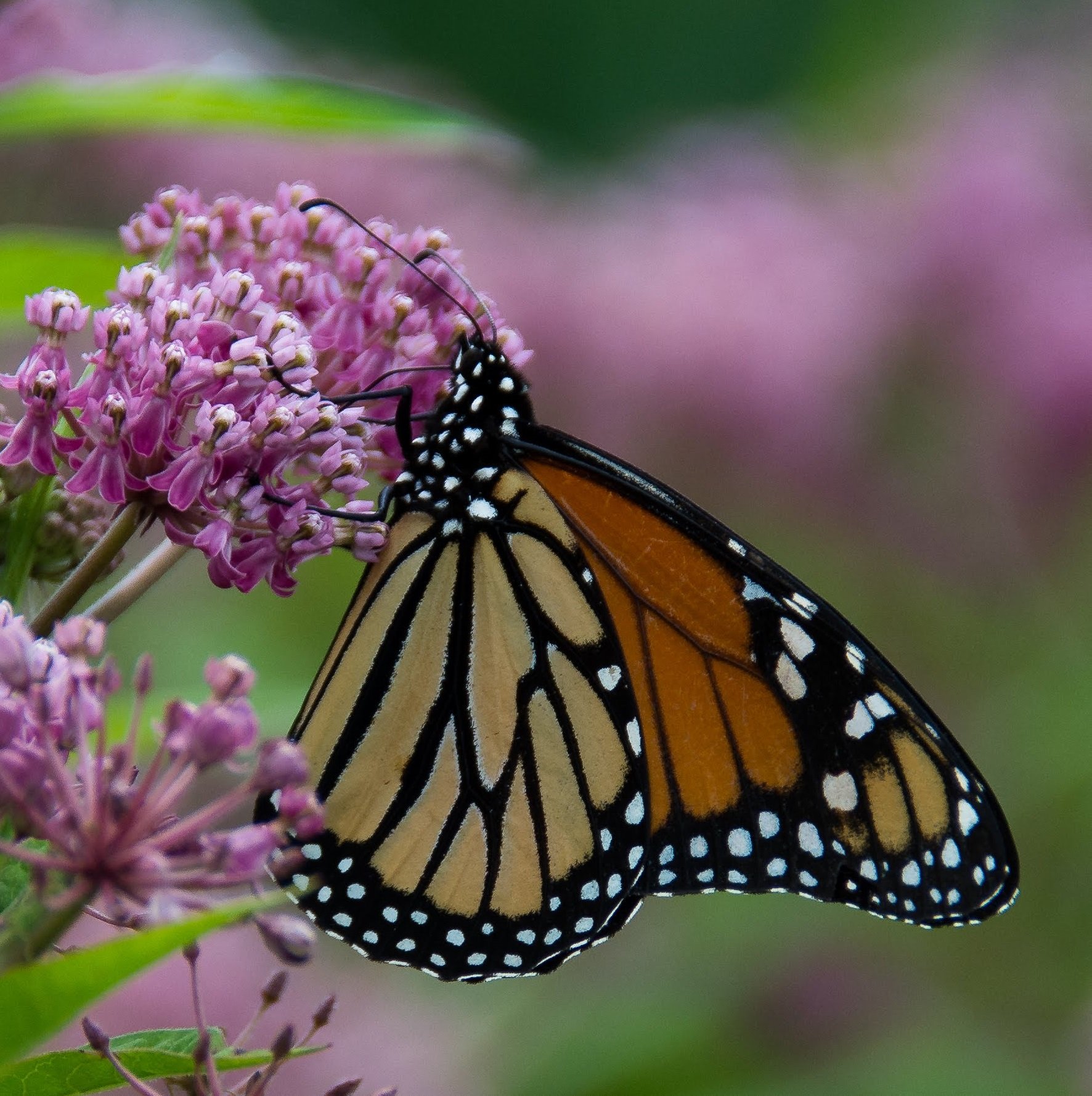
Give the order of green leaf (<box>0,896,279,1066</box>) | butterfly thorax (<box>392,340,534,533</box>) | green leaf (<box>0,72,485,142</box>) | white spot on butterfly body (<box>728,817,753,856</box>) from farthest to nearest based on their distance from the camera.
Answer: white spot on butterfly body (<box>728,817,753,856</box>) < butterfly thorax (<box>392,340,534,533</box>) < green leaf (<box>0,72,485,142</box>) < green leaf (<box>0,896,279,1066</box>)

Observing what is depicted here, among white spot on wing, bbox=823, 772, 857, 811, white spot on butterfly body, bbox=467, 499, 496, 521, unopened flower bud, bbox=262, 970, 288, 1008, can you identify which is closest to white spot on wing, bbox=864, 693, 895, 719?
white spot on wing, bbox=823, 772, 857, 811

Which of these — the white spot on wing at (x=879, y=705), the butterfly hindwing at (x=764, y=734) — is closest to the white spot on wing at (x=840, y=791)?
the butterfly hindwing at (x=764, y=734)

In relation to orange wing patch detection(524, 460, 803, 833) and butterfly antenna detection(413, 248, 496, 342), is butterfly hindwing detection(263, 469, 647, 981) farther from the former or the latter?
butterfly antenna detection(413, 248, 496, 342)

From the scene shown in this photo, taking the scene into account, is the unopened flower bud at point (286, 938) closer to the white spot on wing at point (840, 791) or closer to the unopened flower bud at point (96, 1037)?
the unopened flower bud at point (96, 1037)

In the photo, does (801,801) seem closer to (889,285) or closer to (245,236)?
(245,236)

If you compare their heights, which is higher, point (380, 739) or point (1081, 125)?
point (1081, 125)

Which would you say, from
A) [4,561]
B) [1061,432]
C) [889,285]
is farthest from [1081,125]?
[4,561]

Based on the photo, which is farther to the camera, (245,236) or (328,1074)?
(328,1074)

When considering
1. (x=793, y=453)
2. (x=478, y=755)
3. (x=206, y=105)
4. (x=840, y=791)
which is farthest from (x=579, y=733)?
(x=793, y=453)
